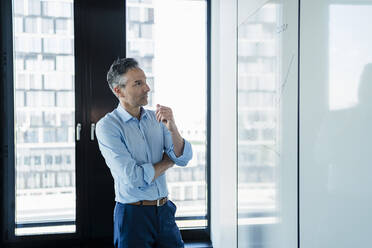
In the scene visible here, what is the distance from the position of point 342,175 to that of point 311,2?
0.59 metres

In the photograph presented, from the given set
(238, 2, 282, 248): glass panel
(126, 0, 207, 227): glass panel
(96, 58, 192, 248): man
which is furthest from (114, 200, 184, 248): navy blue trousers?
(126, 0, 207, 227): glass panel

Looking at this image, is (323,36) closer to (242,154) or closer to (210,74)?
(242,154)

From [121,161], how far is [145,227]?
0.37 meters

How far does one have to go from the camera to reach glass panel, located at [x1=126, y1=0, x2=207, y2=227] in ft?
8.15

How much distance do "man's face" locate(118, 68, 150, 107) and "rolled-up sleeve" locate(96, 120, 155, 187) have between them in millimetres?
175

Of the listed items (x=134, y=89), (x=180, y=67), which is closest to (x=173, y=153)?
(x=134, y=89)

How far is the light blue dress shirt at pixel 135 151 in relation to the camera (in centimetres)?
149

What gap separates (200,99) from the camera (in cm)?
261

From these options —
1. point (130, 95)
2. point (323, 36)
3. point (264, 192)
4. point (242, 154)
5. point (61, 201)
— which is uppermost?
point (323, 36)

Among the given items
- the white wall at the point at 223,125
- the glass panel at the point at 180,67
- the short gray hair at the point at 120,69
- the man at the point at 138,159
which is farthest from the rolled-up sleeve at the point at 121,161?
the glass panel at the point at 180,67

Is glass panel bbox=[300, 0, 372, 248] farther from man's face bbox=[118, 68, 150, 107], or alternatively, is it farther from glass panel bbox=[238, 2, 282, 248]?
man's face bbox=[118, 68, 150, 107]

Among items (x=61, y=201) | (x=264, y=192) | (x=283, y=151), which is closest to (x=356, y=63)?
(x=283, y=151)

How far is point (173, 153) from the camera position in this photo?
1.65 metres

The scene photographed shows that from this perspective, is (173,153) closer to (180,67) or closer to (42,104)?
(180,67)
